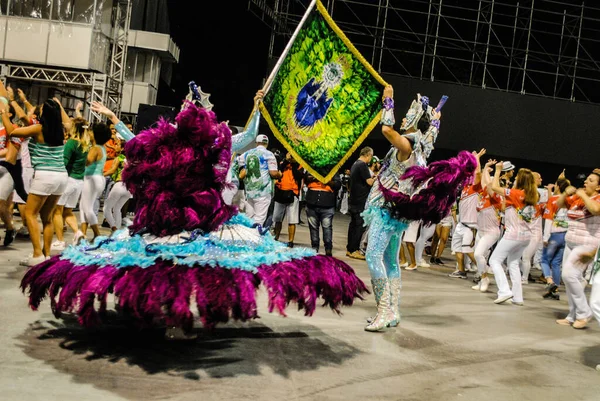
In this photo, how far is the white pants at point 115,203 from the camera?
35.3ft

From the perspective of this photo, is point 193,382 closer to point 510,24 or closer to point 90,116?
point 90,116

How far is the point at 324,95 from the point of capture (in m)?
6.88

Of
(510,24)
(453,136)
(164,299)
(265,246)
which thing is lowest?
(164,299)

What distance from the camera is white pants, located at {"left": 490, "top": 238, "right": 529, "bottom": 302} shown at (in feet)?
28.6

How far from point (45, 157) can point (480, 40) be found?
20.6 meters

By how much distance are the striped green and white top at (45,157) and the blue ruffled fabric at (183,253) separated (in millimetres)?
2866

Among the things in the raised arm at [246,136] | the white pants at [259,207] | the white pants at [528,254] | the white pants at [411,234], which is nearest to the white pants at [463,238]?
the white pants at [411,234]

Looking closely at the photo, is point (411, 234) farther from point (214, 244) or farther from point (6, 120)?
point (214, 244)

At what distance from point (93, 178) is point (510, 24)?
762 inches

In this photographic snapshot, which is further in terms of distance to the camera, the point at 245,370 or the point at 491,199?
the point at 491,199

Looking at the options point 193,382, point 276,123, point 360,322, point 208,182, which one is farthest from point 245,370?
point 276,123

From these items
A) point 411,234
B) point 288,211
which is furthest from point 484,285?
point 288,211

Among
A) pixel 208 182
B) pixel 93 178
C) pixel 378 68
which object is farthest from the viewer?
pixel 378 68

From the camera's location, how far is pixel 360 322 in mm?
6520
